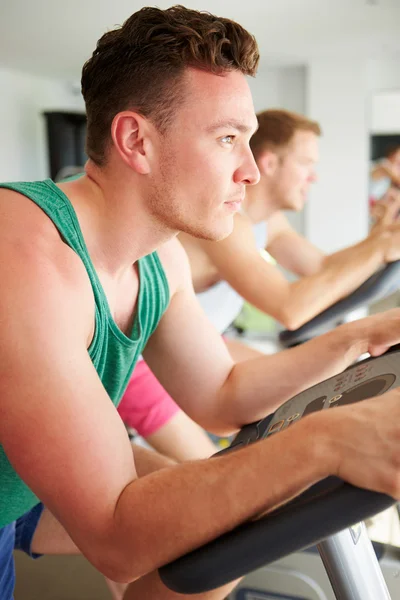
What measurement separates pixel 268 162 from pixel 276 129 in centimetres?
14

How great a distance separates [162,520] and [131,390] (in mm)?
1324

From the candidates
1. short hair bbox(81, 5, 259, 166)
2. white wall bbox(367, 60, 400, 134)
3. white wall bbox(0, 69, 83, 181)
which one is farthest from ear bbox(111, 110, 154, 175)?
white wall bbox(0, 69, 83, 181)

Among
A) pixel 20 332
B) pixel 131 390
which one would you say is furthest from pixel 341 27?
pixel 20 332

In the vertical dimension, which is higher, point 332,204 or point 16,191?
point 16,191

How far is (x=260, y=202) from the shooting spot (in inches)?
101

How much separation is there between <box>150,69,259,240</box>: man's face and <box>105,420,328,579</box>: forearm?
18.2 inches

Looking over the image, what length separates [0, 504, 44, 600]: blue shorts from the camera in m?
1.28

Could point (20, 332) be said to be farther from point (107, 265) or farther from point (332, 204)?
point (332, 204)

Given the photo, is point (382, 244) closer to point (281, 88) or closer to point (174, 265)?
point (174, 265)

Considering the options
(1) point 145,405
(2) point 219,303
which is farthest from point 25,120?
(1) point 145,405

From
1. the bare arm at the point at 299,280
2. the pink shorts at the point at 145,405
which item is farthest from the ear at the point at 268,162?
the pink shorts at the point at 145,405

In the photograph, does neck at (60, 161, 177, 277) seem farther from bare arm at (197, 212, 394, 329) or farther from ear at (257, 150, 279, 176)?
ear at (257, 150, 279, 176)

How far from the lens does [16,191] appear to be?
3.41ft

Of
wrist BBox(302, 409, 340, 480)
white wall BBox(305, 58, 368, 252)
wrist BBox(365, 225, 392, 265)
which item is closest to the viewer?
wrist BBox(302, 409, 340, 480)
